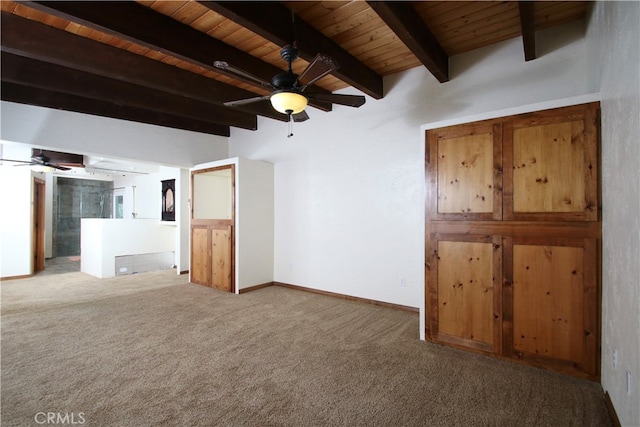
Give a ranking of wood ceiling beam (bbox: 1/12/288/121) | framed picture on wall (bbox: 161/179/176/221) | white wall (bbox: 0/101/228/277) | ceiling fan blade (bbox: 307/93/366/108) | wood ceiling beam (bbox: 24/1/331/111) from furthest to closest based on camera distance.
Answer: framed picture on wall (bbox: 161/179/176/221)
white wall (bbox: 0/101/228/277)
ceiling fan blade (bbox: 307/93/366/108)
wood ceiling beam (bbox: 1/12/288/121)
wood ceiling beam (bbox: 24/1/331/111)

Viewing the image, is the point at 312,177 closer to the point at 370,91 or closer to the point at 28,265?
the point at 370,91

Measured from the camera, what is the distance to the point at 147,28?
8.55ft

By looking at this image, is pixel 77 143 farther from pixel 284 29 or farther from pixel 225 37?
pixel 284 29

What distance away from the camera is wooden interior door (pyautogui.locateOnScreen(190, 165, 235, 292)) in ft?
15.8

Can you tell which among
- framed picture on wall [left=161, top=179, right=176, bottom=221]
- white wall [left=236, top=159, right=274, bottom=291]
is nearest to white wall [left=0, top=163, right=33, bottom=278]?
framed picture on wall [left=161, top=179, right=176, bottom=221]

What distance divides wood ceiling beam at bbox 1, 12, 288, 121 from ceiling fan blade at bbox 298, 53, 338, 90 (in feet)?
6.15

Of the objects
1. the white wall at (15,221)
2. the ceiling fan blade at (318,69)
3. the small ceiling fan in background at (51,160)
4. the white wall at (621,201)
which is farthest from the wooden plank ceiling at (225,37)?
the white wall at (15,221)

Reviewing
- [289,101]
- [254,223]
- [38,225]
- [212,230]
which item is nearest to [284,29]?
[289,101]

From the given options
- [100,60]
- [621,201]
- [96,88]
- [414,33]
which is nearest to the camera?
[621,201]

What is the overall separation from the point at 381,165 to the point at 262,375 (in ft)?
9.41

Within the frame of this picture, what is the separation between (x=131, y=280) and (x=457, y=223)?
5.73m

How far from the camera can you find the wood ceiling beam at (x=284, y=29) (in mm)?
2293

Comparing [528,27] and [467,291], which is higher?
[528,27]

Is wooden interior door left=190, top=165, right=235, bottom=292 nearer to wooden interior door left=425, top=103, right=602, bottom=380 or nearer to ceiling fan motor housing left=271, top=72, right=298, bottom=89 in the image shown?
ceiling fan motor housing left=271, top=72, right=298, bottom=89
